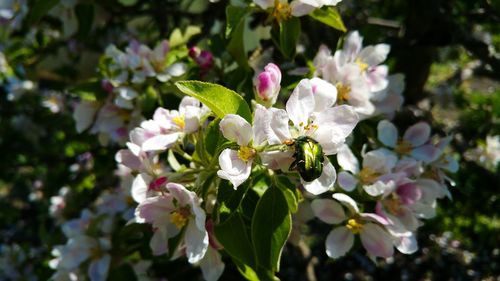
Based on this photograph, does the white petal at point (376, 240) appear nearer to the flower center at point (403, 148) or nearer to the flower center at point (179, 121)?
the flower center at point (403, 148)

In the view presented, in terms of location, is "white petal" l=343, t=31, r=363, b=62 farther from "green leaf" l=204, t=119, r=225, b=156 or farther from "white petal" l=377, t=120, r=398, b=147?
"green leaf" l=204, t=119, r=225, b=156

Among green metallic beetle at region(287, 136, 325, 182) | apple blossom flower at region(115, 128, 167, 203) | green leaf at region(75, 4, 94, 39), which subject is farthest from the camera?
green leaf at region(75, 4, 94, 39)

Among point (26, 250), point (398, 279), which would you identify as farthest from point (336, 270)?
point (26, 250)

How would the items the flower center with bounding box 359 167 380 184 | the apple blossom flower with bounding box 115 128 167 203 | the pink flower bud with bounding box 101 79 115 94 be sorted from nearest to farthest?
the apple blossom flower with bounding box 115 128 167 203 < the flower center with bounding box 359 167 380 184 < the pink flower bud with bounding box 101 79 115 94

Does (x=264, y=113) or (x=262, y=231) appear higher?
(x=264, y=113)

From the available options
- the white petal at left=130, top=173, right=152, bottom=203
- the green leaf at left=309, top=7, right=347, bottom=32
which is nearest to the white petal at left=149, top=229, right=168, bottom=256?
the white petal at left=130, top=173, right=152, bottom=203

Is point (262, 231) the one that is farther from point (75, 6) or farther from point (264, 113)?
point (75, 6)

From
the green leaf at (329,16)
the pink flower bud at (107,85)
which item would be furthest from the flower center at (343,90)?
the pink flower bud at (107,85)
